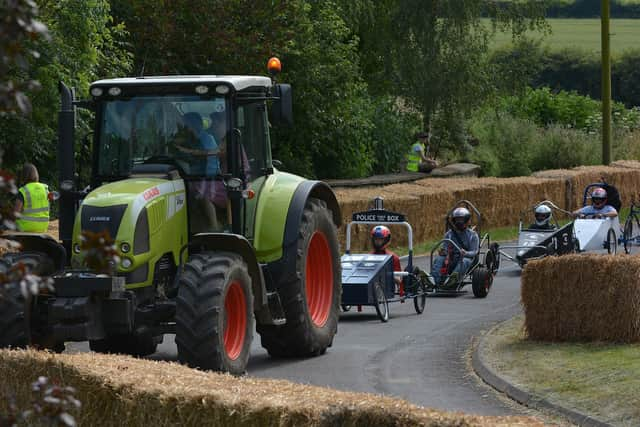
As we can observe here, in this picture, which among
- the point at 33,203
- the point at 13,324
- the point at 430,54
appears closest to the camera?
the point at 13,324

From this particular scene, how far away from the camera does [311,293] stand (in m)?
15.2

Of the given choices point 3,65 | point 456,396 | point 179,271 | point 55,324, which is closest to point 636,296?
point 456,396

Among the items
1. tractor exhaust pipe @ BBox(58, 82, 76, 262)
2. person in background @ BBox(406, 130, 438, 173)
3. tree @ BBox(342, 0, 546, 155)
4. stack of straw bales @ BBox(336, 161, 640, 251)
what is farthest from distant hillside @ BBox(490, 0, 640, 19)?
tractor exhaust pipe @ BBox(58, 82, 76, 262)

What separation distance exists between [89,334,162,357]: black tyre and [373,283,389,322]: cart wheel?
15.3 feet

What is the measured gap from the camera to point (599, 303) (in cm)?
1502

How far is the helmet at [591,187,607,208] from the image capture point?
27.1m

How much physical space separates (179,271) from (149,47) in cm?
1961

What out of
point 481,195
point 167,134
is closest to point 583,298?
point 167,134

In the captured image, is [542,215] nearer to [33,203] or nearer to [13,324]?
[33,203]

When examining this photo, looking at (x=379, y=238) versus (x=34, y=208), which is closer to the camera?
(x=34, y=208)

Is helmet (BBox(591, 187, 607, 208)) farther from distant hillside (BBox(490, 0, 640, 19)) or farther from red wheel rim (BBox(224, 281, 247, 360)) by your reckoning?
distant hillside (BBox(490, 0, 640, 19))

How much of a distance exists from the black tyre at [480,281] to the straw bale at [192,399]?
A: 41.6 ft

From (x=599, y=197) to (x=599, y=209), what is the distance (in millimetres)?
255

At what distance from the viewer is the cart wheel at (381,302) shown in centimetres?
1848
